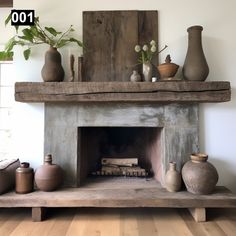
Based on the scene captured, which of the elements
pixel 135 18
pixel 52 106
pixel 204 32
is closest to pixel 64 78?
pixel 52 106

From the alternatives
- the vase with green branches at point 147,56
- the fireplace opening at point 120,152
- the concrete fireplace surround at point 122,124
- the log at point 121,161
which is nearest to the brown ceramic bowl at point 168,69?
the vase with green branches at point 147,56

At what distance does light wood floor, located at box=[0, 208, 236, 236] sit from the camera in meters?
1.67

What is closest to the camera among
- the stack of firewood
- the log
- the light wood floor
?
the light wood floor

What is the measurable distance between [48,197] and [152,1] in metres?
1.91

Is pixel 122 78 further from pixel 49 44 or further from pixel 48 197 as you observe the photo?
pixel 48 197

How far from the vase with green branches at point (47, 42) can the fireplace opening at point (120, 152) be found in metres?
0.66

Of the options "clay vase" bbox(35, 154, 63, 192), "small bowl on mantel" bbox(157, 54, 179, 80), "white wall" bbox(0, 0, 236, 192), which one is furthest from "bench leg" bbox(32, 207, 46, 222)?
"small bowl on mantel" bbox(157, 54, 179, 80)

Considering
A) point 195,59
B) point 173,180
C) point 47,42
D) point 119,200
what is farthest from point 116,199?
point 47,42

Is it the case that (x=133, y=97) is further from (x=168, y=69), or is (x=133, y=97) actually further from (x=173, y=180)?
(x=173, y=180)

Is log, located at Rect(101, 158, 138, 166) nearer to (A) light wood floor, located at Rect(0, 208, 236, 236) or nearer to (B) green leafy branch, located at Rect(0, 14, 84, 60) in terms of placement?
(A) light wood floor, located at Rect(0, 208, 236, 236)

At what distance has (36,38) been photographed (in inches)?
85.7

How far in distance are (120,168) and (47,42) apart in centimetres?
140

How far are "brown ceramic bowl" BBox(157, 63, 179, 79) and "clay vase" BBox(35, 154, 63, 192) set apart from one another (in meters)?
1.19

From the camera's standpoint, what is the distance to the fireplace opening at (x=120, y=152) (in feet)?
8.06
